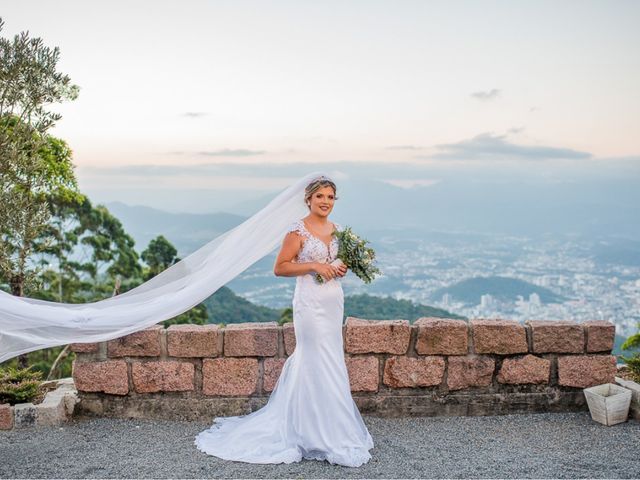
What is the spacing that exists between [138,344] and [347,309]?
15.5 m

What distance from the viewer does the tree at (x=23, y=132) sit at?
5.88 m

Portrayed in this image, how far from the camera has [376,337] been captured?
216 inches

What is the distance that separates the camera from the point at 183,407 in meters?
5.53

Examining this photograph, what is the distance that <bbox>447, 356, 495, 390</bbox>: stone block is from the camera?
5605 mm

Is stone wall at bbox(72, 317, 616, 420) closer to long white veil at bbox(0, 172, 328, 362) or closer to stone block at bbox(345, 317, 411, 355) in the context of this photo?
stone block at bbox(345, 317, 411, 355)

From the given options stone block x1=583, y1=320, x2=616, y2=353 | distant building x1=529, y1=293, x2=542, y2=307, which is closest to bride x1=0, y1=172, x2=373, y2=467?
stone block x1=583, y1=320, x2=616, y2=353

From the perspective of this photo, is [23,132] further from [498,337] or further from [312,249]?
[498,337]

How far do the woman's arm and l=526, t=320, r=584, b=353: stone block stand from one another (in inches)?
92.3

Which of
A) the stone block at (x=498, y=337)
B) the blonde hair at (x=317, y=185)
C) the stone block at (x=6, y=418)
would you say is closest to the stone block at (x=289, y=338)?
the blonde hair at (x=317, y=185)

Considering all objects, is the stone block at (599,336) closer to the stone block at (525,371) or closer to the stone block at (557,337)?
the stone block at (557,337)

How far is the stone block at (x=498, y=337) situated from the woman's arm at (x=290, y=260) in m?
1.82

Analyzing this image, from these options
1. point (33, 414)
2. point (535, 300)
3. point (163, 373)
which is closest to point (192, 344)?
point (163, 373)

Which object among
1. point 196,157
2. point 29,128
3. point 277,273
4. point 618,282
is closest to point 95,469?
point 277,273

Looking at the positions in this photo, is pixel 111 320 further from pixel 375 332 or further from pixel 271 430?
pixel 375 332
